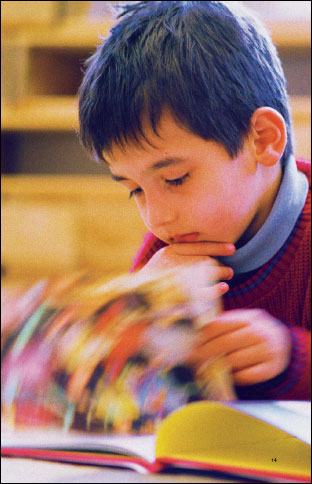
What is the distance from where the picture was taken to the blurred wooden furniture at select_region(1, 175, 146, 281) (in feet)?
1.19

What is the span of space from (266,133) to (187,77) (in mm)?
31

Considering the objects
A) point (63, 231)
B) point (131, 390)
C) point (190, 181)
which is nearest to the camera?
point (190, 181)

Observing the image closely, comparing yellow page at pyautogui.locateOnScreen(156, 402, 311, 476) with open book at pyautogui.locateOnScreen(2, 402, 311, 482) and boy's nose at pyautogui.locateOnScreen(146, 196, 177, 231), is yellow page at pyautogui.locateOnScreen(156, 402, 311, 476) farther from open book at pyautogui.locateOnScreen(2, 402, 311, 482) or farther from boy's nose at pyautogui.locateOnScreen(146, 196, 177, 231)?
boy's nose at pyautogui.locateOnScreen(146, 196, 177, 231)

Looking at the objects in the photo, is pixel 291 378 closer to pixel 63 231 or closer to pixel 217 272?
pixel 217 272

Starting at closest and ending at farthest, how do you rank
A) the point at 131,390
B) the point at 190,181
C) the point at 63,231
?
the point at 190,181, the point at 131,390, the point at 63,231

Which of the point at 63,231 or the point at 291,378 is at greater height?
the point at 63,231

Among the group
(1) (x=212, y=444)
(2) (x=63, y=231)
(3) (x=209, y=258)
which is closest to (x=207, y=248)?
(3) (x=209, y=258)

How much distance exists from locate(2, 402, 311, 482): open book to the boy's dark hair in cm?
12

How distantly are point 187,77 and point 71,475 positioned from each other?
7.2 inches

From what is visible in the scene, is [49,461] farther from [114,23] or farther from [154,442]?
[114,23]

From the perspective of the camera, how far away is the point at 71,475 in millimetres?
257

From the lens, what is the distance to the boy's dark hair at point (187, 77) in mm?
178

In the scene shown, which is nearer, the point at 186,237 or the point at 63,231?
the point at 186,237

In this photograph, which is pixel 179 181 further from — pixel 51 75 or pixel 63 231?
pixel 63 231
